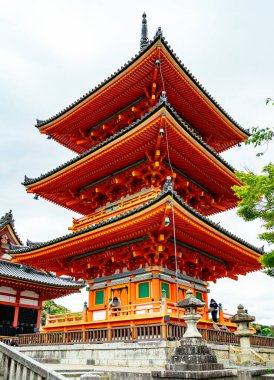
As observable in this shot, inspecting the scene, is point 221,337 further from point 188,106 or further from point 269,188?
point 188,106

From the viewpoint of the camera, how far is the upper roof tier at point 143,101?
17.8m

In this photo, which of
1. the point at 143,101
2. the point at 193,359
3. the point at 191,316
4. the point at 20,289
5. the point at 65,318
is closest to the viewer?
the point at 193,359

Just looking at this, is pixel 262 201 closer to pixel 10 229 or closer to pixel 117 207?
pixel 117 207

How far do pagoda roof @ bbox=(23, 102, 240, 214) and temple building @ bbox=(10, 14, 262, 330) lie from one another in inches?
2.1

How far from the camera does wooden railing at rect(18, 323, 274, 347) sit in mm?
12747

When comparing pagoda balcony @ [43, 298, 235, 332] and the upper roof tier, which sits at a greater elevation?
the upper roof tier

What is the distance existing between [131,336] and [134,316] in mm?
744

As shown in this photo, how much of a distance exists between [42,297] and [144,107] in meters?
16.7

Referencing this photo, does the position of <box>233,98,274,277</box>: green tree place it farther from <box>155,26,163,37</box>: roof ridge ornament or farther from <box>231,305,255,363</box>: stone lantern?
<box>155,26,163,37</box>: roof ridge ornament

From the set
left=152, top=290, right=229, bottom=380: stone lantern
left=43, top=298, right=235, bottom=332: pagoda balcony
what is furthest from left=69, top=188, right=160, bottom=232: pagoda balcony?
left=152, top=290, right=229, bottom=380: stone lantern

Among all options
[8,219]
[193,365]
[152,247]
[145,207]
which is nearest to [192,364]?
[193,365]

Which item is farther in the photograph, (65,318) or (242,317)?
(65,318)

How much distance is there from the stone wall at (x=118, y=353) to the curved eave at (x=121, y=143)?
27.1ft

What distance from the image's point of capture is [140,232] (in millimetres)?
15484
